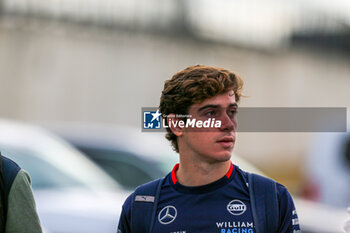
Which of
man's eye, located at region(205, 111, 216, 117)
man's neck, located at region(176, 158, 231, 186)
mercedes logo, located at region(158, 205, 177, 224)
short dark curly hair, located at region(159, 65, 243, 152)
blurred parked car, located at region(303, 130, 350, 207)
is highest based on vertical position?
short dark curly hair, located at region(159, 65, 243, 152)

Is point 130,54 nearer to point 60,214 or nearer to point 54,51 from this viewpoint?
point 54,51

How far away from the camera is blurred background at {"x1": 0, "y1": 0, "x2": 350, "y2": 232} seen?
12734mm

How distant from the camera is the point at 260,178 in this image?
3.20 meters

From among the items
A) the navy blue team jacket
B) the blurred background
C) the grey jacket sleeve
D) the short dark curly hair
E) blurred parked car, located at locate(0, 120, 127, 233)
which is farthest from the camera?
the blurred background

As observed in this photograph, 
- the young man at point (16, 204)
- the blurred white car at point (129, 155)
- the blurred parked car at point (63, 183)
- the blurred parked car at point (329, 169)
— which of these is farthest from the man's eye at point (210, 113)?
the blurred parked car at point (329, 169)

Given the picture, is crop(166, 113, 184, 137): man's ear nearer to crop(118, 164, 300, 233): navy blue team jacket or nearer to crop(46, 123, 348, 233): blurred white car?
crop(118, 164, 300, 233): navy blue team jacket

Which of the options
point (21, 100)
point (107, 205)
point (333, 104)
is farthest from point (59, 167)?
point (333, 104)

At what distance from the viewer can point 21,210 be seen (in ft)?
9.71

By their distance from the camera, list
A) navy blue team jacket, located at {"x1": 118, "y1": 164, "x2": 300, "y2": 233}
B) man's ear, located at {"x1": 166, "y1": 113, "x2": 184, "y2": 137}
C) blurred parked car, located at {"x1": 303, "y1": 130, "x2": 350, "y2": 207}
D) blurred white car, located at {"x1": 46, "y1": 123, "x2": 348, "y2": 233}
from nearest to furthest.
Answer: navy blue team jacket, located at {"x1": 118, "y1": 164, "x2": 300, "y2": 233}
man's ear, located at {"x1": 166, "y1": 113, "x2": 184, "y2": 137}
blurred white car, located at {"x1": 46, "y1": 123, "x2": 348, "y2": 233}
blurred parked car, located at {"x1": 303, "y1": 130, "x2": 350, "y2": 207}

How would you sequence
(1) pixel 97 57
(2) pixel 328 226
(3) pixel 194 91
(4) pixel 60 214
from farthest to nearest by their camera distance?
(1) pixel 97 57 → (2) pixel 328 226 → (4) pixel 60 214 → (3) pixel 194 91

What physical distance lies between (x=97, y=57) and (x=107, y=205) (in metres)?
8.11

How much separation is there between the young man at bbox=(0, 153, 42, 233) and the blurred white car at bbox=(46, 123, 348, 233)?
3.66 m

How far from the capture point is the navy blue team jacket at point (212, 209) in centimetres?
308

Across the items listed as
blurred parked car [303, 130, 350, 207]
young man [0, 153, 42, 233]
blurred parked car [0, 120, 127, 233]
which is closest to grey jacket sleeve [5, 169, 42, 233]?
young man [0, 153, 42, 233]
